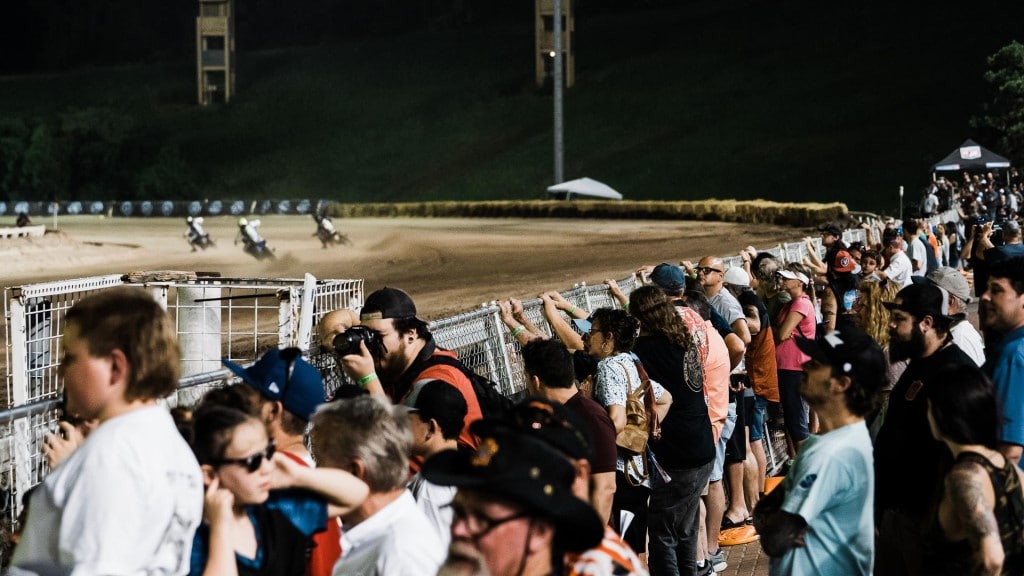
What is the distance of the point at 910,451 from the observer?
448 centimetres

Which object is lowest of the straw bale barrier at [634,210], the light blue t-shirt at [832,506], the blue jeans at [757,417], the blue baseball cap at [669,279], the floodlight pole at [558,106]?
the blue jeans at [757,417]

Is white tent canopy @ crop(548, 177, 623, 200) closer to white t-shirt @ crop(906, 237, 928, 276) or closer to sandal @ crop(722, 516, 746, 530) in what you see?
white t-shirt @ crop(906, 237, 928, 276)

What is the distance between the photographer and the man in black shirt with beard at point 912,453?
14.4ft

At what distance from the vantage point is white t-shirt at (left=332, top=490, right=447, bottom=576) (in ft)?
9.61

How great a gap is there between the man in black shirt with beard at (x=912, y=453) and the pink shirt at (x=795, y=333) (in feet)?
12.1

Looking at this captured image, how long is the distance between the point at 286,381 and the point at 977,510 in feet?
6.66

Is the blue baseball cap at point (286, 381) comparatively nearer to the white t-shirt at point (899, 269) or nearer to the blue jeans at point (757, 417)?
the blue jeans at point (757, 417)

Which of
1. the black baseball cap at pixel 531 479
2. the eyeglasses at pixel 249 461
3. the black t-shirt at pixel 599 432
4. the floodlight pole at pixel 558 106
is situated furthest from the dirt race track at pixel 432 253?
the black baseball cap at pixel 531 479

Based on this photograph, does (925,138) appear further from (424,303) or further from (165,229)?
(424,303)

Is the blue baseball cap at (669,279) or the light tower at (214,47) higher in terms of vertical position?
the light tower at (214,47)

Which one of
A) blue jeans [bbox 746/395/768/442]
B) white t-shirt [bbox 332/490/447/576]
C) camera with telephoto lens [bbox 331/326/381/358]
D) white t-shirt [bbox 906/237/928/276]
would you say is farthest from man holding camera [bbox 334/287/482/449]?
white t-shirt [bbox 906/237/928/276]

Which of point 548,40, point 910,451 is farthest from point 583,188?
point 910,451

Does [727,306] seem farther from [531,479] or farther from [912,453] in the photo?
[531,479]

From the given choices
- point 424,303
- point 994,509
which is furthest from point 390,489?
point 424,303
